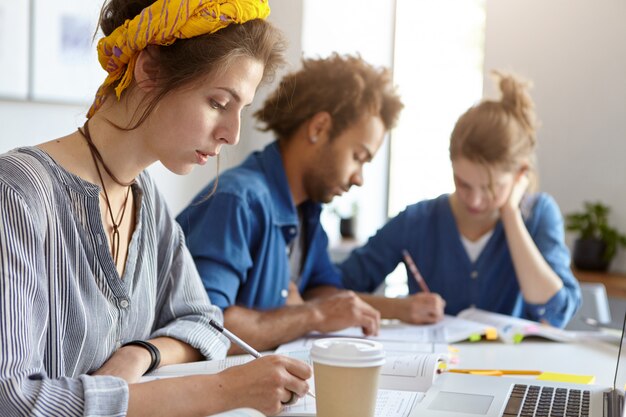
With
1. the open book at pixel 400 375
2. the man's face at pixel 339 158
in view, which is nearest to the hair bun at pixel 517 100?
the man's face at pixel 339 158

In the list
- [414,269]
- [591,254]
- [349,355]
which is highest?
[349,355]

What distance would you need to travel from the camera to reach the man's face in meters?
2.13

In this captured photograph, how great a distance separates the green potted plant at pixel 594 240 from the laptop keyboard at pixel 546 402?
2.80 meters

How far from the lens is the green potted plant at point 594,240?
386cm

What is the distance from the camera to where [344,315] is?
5.69 ft

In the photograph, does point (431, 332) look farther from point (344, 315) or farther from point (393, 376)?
point (393, 376)

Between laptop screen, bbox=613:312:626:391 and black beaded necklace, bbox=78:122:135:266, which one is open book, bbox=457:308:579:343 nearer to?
laptop screen, bbox=613:312:626:391

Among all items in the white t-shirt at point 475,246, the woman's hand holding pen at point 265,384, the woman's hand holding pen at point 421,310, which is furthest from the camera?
the white t-shirt at point 475,246

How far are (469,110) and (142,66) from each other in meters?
1.35

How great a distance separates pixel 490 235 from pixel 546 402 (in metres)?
1.28

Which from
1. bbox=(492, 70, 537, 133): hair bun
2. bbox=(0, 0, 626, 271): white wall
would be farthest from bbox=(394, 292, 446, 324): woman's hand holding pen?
bbox=(0, 0, 626, 271): white wall

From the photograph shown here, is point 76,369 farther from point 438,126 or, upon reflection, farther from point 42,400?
point 438,126

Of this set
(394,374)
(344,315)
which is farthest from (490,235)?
(394,374)

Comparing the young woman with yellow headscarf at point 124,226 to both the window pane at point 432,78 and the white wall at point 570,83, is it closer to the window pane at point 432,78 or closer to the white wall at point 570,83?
the white wall at point 570,83
